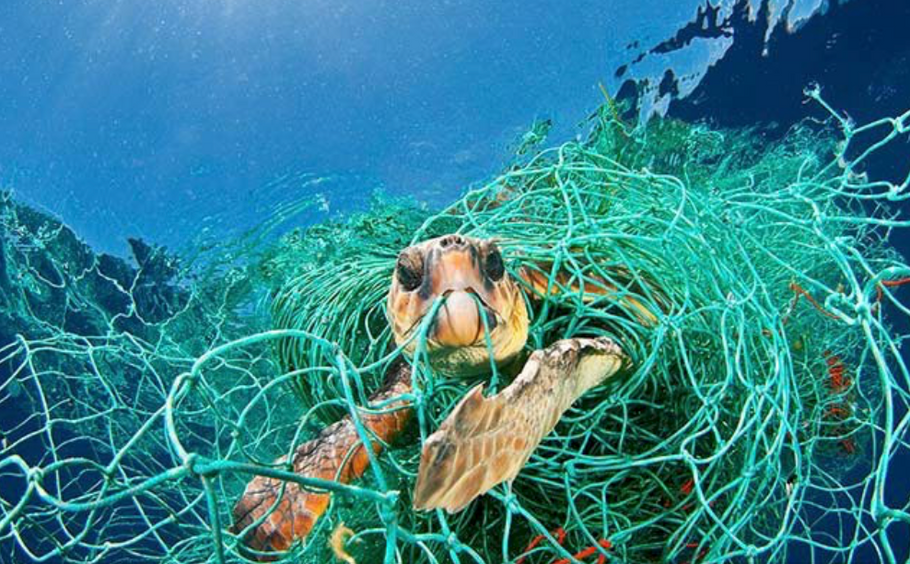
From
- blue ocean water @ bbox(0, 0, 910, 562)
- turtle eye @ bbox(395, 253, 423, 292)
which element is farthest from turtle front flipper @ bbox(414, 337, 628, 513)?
blue ocean water @ bbox(0, 0, 910, 562)

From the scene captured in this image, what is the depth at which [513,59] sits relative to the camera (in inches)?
207

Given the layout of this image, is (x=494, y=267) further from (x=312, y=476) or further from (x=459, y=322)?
(x=312, y=476)

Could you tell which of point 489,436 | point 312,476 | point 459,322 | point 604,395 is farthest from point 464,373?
point 489,436

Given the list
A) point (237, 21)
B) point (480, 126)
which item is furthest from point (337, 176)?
point (237, 21)

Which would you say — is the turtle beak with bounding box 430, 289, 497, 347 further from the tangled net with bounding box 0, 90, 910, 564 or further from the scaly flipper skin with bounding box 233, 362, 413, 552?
the scaly flipper skin with bounding box 233, 362, 413, 552

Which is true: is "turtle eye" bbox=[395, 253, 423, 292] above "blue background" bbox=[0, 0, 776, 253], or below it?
below

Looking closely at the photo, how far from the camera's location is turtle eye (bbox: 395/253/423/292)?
1428mm

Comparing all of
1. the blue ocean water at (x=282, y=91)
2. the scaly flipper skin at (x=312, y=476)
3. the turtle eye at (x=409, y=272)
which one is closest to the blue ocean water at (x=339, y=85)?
the blue ocean water at (x=282, y=91)

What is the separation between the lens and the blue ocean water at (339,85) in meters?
4.90

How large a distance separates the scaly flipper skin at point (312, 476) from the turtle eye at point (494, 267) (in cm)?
38

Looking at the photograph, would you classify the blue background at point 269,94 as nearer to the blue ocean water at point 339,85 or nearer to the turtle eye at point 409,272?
the blue ocean water at point 339,85

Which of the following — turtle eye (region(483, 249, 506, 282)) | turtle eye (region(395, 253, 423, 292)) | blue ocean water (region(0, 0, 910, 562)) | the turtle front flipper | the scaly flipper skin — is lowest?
the turtle front flipper

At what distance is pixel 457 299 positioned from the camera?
1.34 meters

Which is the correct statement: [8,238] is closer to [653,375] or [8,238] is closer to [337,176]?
[337,176]
